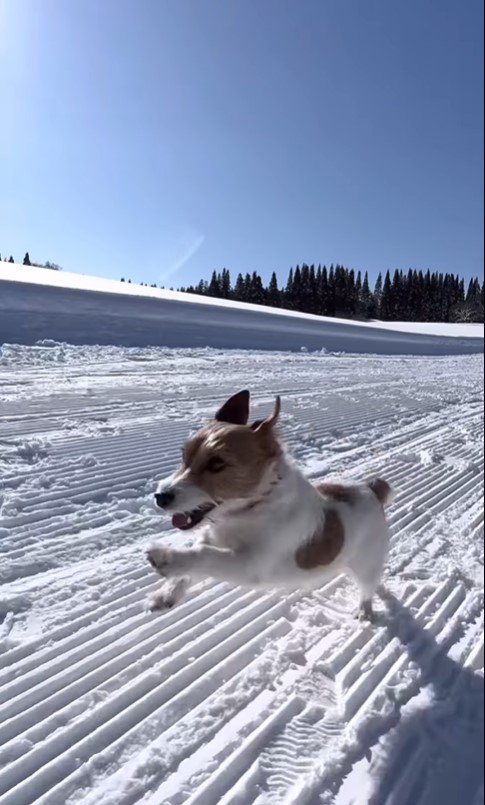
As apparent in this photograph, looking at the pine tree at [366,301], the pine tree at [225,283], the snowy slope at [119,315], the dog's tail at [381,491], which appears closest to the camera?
the snowy slope at [119,315]

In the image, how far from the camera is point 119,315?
2.01 metres

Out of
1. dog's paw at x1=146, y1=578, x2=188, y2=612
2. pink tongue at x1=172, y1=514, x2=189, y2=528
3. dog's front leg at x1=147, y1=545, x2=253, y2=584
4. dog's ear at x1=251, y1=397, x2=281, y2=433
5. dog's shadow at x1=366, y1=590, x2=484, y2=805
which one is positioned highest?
dog's ear at x1=251, y1=397, x2=281, y2=433

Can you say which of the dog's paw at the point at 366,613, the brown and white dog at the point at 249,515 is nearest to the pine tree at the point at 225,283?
the brown and white dog at the point at 249,515

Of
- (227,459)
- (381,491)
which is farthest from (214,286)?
(381,491)

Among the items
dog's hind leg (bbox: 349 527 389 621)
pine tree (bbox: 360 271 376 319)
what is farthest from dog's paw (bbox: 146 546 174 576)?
pine tree (bbox: 360 271 376 319)

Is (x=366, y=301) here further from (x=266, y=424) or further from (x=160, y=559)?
(x=160, y=559)

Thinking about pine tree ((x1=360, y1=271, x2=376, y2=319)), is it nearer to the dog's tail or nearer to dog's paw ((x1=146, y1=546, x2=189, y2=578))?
the dog's tail

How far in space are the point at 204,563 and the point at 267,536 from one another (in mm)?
325

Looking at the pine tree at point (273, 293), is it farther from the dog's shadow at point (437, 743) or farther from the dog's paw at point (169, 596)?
the dog's shadow at point (437, 743)

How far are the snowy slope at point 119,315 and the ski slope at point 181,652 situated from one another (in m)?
0.12

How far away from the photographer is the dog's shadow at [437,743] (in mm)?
1570

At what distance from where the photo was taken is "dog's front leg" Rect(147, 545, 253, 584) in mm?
1997

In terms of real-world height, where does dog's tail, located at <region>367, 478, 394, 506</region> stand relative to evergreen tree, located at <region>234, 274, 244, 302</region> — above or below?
below

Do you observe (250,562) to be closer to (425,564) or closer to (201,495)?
→ (201,495)
